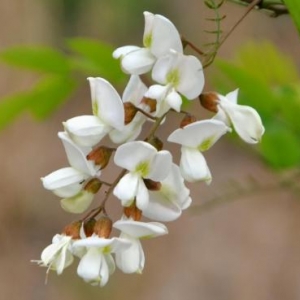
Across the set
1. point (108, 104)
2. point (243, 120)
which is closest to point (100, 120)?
point (108, 104)

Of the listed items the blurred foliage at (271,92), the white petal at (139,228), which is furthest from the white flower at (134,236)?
the blurred foliage at (271,92)

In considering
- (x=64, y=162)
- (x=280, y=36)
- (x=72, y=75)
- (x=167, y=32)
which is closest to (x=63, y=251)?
(x=167, y=32)

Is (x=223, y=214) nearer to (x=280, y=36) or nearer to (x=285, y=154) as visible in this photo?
(x=280, y=36)

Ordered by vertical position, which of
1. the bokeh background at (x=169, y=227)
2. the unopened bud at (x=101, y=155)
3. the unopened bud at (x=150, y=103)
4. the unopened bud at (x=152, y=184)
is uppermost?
the unopened bud at (x=150, y=103)

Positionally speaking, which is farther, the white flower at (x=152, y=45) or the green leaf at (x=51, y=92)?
the green leaf at (x=51, y=92)

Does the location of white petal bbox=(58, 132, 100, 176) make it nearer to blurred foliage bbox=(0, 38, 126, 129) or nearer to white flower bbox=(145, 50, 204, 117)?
white flower bbox=(145, 50, 204, 117)

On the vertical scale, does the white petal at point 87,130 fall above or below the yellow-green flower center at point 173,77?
below

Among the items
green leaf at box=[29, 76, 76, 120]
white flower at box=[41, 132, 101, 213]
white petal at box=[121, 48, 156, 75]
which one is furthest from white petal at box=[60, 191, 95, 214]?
green leaf at box=[29, 76, 76, 120]

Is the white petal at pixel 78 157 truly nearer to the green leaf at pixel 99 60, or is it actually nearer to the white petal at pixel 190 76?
the white petal at pixel 190 76
